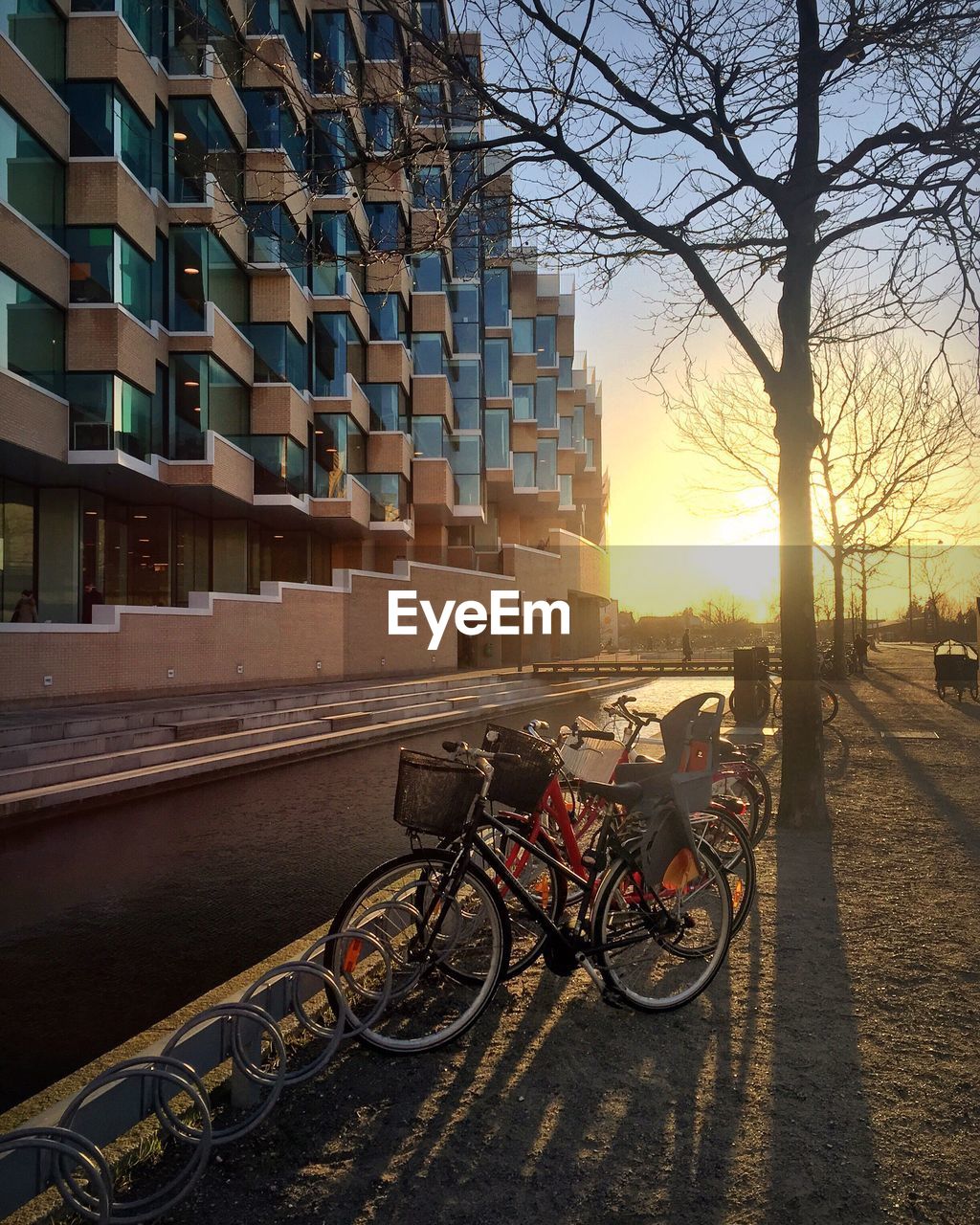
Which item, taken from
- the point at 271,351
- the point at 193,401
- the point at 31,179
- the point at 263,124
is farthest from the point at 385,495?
the point at 31,179

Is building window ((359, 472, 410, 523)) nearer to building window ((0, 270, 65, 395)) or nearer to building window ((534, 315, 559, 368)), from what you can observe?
building window ((0, 270, 65, 395))

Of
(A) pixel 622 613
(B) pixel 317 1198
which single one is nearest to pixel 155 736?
(B) pixel 317 1198

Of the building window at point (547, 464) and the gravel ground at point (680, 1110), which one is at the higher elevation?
the building window at point (547, 464)

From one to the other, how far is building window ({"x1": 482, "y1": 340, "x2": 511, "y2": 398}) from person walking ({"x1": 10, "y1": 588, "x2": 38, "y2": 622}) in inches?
1134

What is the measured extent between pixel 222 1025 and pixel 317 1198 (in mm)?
948

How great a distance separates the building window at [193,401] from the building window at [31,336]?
3614 mm

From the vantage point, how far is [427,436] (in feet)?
124

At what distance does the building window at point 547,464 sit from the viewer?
52.0 m

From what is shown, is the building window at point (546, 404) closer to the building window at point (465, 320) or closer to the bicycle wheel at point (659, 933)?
the building window at point (465, 320)

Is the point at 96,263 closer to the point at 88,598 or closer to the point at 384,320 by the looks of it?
the point at 88,598

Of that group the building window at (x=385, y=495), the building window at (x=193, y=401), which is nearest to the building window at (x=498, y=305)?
the building window at (x=385, y=495)

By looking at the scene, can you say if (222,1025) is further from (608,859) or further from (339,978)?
(608,859)

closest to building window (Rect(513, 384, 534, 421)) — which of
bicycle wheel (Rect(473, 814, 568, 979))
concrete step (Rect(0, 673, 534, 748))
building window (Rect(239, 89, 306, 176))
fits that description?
building window (Rect(239, 89, 306, 176))

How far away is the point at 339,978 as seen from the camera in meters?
3.55
